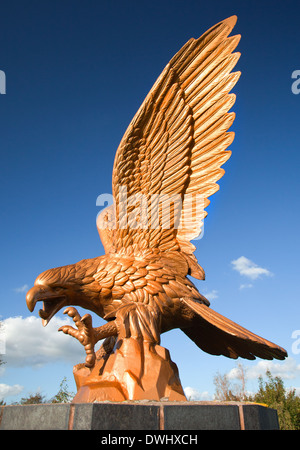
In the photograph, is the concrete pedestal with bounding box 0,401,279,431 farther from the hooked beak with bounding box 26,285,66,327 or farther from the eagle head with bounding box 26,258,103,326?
the eagle head with bounding box 26,258,103,326

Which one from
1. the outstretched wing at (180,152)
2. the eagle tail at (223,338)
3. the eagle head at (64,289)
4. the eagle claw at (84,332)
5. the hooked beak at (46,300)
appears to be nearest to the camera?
the eagle claw at (84,332)

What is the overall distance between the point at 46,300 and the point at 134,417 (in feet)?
7.58

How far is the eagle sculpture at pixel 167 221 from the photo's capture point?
4148 millimetres

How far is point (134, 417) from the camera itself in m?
2.45

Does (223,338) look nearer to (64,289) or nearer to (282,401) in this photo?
(64,289)

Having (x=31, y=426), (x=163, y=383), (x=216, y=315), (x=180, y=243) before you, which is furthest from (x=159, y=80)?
(x=31, y=426)

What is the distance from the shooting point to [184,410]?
2586mm

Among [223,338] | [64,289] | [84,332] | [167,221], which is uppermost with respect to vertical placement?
[167,221]

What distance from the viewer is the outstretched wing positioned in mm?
4516

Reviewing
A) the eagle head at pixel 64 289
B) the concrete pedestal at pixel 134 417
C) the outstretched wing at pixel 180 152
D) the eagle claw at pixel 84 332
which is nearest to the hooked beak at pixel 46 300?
the eagle head at pixel 64 289

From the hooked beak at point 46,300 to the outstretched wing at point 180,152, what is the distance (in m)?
1.06

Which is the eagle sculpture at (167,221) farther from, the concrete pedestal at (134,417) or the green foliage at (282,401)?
the green foliage at (282,401)

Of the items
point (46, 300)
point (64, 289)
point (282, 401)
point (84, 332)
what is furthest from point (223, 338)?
point (282, 401)

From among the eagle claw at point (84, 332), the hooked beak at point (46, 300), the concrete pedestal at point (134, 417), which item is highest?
the hooked beak at point (46, 300)
